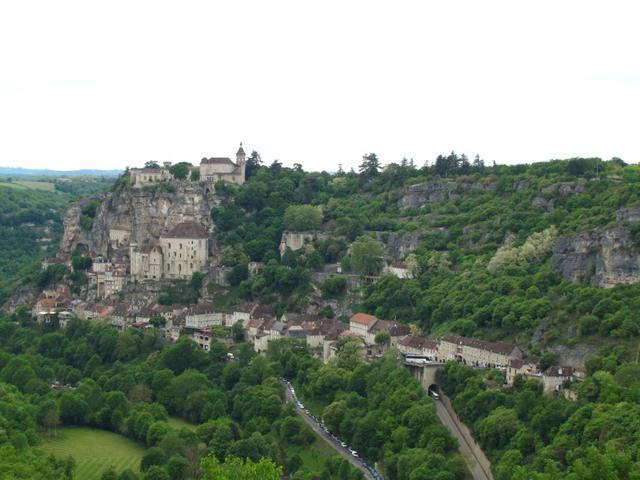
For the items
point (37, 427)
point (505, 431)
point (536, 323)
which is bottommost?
point (37, 427)

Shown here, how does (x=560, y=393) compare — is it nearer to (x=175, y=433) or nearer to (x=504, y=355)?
(x=504, y=355)

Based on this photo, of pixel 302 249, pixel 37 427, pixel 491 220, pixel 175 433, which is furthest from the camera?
pixel 302 249

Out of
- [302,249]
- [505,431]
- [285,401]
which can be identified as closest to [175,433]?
[285,401]

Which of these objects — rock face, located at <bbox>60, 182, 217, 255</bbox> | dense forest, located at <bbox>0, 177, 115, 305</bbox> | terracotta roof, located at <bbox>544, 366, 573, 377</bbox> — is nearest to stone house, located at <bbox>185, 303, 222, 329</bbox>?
rock face, located at <bbox>60, 182, 217, 255</bbox>

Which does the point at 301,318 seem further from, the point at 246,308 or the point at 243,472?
the point at 243,472

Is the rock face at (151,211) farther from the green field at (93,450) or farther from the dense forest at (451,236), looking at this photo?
the green field at (93,450)

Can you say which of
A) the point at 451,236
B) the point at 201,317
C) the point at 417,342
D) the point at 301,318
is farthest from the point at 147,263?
the point at 417,342
